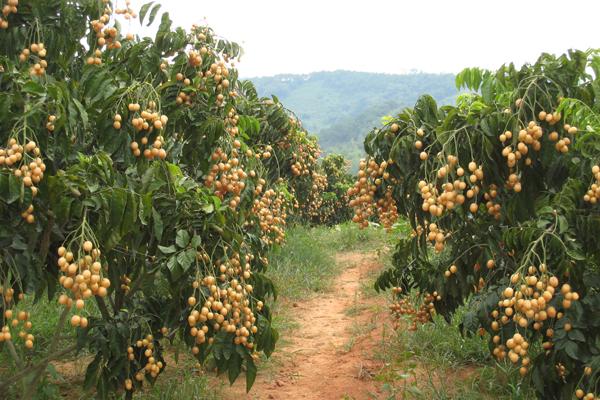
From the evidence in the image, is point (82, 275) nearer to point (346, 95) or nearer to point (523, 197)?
point (523, 197)

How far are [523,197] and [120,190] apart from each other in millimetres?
1767

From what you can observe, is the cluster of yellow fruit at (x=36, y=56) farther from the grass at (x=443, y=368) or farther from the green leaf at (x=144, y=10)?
the grass at (x=443, y=368)

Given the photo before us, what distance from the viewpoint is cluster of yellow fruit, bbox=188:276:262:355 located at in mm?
2510

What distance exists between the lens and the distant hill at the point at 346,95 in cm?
5566

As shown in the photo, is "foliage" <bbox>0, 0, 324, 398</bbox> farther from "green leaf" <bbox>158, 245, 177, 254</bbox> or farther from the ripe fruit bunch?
the ripe fruit bunch

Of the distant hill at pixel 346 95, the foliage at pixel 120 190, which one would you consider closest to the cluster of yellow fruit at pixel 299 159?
the foliage at pixel 120 190

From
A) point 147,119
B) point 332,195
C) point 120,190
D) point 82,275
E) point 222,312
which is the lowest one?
point 332,195

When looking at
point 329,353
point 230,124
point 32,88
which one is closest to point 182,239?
Result: point 32,88

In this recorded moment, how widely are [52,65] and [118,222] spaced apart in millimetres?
1376

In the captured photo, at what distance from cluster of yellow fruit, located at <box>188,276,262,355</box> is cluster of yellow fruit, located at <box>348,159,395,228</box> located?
0.84 m

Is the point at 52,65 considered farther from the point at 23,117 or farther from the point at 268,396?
the point at 268,396

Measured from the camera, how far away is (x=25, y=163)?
199cm

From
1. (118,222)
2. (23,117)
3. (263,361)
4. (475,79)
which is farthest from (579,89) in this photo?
(263,361)

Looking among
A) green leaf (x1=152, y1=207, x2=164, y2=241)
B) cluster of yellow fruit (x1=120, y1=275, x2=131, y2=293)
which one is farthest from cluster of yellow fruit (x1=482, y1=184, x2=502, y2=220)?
cluster of yellow fruit (x1=120, y1=275, x2=131, y2=293)
